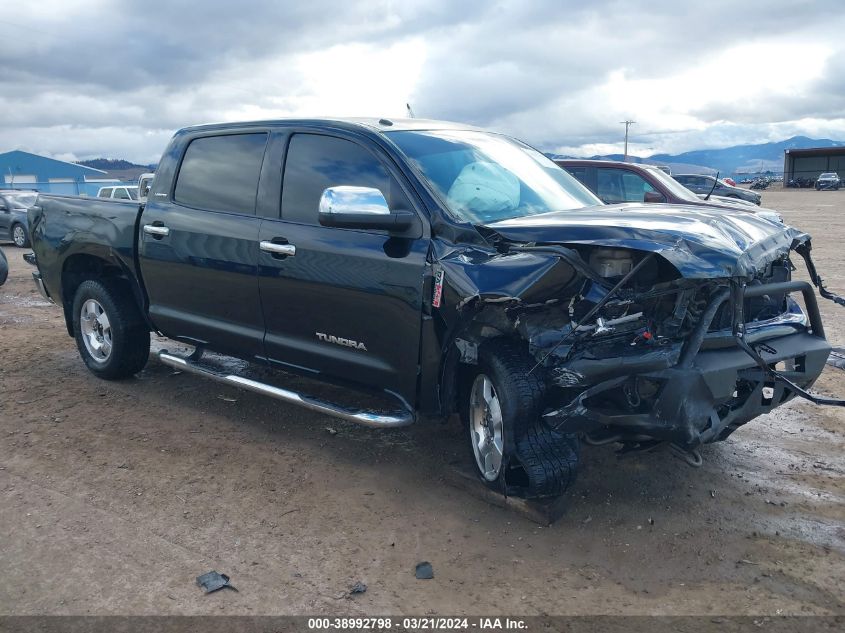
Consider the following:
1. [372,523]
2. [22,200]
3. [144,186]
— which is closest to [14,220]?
[22,200]

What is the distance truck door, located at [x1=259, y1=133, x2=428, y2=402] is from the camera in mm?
4066

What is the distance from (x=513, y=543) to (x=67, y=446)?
2900 millimetres

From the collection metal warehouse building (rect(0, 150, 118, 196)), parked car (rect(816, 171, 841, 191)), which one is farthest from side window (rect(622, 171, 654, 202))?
metal warehouse building (rect(0, 150, 118, 196))

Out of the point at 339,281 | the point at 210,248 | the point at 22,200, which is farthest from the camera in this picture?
the point at 22,200

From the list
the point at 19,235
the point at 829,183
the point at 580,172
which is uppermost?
the point at 580,172

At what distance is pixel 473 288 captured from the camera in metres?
3.62

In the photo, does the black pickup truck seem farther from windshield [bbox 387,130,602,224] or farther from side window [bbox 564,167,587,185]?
side window [bbox 564,167,587,185]

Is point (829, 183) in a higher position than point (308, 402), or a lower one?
lower

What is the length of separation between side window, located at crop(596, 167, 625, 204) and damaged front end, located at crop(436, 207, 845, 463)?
21.9ft

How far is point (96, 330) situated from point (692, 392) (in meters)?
4.72

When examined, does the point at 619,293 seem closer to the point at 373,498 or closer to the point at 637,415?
the point at 637,415

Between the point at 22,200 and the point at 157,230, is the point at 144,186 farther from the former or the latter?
the point at 22,200

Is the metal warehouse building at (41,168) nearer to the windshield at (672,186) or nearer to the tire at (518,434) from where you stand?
the windshield at (672,186)

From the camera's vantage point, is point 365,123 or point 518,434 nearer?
point 518,434
